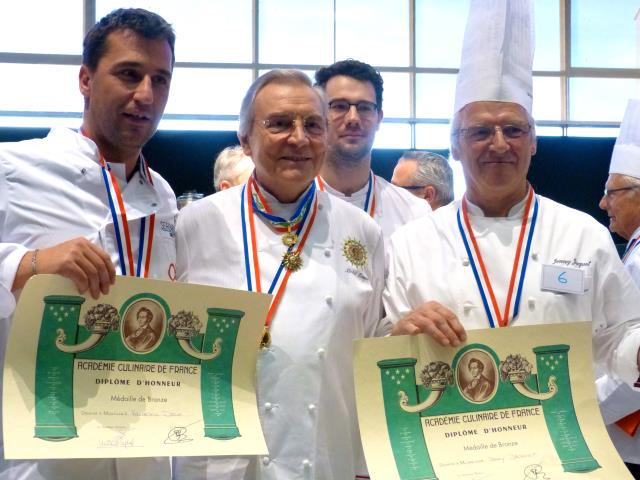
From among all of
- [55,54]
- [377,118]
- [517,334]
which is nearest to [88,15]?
[55,54]

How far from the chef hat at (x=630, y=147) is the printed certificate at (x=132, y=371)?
107 inches

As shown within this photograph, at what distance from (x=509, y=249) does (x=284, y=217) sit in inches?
22.9

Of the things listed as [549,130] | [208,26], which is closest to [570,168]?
[549,130]

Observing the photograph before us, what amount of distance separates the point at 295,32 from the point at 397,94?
1.18 meters

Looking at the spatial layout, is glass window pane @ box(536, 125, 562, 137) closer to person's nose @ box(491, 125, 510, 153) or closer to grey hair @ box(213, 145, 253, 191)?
grey hair @ box(213, 145, 253, 191)

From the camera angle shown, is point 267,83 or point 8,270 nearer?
point 8,270

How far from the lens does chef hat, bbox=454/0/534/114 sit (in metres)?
2.36

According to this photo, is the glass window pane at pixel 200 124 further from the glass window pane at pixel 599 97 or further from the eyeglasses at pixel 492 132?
the eyeglasses at pixel 492 132

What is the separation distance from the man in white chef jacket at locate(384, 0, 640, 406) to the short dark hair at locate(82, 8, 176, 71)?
0.82 m

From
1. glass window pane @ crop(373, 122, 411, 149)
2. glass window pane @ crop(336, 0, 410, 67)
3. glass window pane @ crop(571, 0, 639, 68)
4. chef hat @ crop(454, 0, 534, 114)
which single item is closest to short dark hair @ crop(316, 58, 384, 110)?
chef hat @ crop(454, 0, 534, 114)

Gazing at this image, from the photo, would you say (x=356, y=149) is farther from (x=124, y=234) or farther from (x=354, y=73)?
(x=124, y=234)

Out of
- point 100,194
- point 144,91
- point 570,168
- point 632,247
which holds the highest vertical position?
point 570,168
